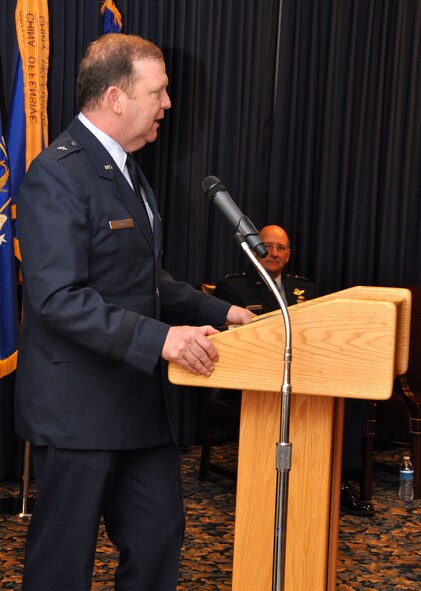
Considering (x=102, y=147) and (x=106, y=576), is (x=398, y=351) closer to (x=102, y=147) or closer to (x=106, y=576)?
(x=102, y=147)

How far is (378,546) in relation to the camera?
388cm

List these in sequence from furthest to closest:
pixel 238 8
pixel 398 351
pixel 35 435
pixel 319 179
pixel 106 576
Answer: pixel 319 179, pixel 238 8, pixel 106 576, pixel 35 435, pixel 398 351

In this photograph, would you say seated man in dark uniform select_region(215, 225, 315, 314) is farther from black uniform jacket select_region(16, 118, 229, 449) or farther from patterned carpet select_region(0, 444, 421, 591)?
black uniform jacket select_region(16, 118, 229, 449)

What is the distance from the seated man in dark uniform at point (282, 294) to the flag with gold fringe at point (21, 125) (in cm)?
122

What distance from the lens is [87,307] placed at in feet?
6.76

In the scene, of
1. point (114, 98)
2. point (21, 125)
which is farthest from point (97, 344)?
point (21, 125)

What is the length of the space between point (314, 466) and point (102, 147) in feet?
3.17

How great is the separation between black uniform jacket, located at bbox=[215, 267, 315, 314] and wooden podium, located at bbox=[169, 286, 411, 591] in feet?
8.59

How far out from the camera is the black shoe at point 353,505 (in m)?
4.34

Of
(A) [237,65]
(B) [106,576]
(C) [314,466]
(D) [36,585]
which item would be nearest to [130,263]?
(C) [314,466]

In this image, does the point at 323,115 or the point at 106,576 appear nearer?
the point at 106,576

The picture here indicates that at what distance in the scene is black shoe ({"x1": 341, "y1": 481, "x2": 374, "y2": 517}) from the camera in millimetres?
4340

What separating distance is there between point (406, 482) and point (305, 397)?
2.82 meters

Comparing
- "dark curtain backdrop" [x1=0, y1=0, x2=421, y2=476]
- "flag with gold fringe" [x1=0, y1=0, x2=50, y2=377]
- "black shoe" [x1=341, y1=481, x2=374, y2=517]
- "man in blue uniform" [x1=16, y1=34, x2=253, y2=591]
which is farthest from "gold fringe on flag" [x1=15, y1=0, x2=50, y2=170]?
"black shoe" [x1=341, y1=481, x2=374, y2=517]
